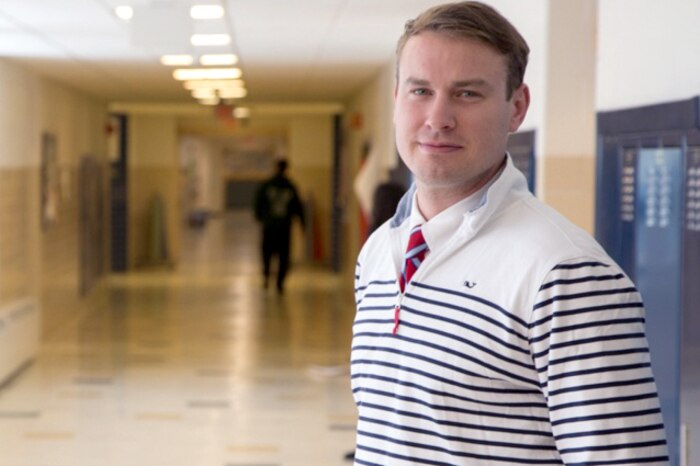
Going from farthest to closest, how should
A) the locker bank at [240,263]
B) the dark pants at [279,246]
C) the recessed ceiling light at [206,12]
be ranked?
the dark pants at [279,246] < the recessed ceiling light at [206,12] < the locker bank at [240,263]

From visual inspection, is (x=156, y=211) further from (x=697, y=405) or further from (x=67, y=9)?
(x=697, y=405)

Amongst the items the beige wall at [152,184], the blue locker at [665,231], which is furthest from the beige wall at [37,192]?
the blue locker at [665,231]

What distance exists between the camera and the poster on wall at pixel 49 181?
11.2 m

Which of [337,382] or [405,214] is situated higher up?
[405,214]

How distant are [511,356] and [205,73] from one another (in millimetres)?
10566

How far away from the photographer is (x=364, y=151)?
41.9 ft

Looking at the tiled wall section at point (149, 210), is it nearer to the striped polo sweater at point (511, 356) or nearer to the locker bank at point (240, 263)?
the locker bank at point (240, 263)

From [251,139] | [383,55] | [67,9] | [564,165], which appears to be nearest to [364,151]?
[383,55]

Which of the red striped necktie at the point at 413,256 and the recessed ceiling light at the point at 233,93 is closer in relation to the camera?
the red striped necktie at the point at 413,256

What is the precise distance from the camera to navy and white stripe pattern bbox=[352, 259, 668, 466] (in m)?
1.41

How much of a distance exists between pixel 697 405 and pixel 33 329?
26.9ft

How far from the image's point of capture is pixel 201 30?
317 inches

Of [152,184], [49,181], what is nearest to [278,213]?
[49,181]

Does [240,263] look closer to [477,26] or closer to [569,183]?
[569,183]
